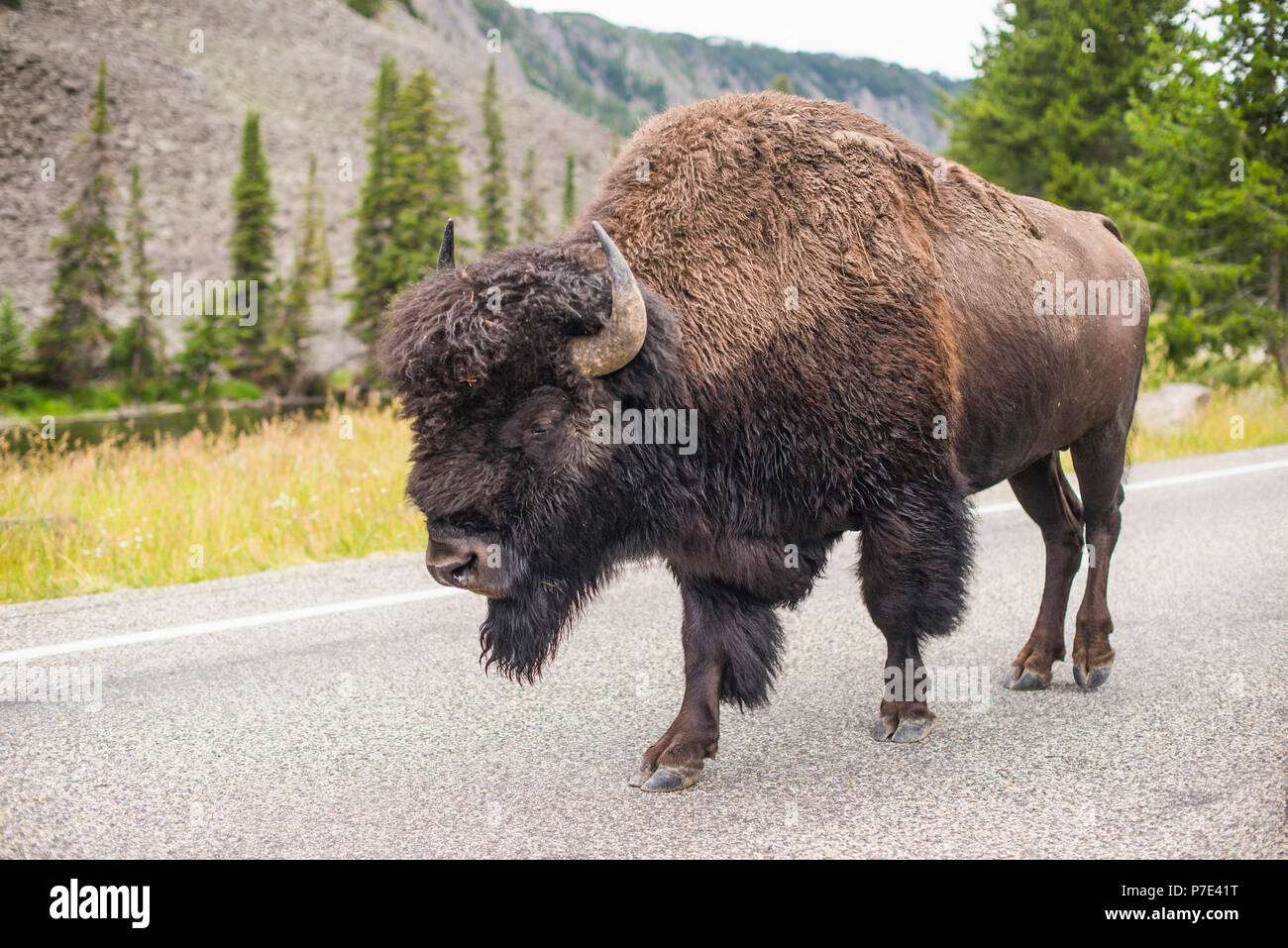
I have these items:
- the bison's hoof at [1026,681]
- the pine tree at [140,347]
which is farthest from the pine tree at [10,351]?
the bison's hoof at [1026,681]

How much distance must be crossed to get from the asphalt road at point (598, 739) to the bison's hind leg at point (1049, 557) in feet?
0.49

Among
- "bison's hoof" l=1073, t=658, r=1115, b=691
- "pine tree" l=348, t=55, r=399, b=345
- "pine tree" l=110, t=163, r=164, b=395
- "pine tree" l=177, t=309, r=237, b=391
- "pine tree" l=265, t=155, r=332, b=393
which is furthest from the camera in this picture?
"pine tree" l=265, t=155, r=332, b=393

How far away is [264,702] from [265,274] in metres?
56.4

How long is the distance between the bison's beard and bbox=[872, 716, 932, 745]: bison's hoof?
1321mm

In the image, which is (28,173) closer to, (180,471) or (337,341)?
(337,341)

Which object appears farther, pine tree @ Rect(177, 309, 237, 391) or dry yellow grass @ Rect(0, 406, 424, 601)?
pine tree @ Rect(177, 309, 237, 391)

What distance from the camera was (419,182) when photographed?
42.6 metres

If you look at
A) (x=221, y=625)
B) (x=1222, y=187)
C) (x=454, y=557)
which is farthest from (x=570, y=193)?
(x=454, y=557)

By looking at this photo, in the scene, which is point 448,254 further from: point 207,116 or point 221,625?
point 207,116

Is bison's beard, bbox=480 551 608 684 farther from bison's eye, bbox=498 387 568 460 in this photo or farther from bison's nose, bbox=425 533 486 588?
bison's eye, bbox=498 387 568 460

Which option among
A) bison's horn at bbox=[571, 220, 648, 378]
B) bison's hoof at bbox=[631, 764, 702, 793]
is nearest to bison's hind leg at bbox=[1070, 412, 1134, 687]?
bison's hoof at bbox=[631, 764, 702, 793]

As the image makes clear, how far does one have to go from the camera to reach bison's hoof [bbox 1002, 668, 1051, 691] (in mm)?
4691

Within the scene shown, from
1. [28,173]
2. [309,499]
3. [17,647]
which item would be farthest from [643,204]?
[28,173]

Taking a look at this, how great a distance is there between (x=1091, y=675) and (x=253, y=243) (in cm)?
5623
